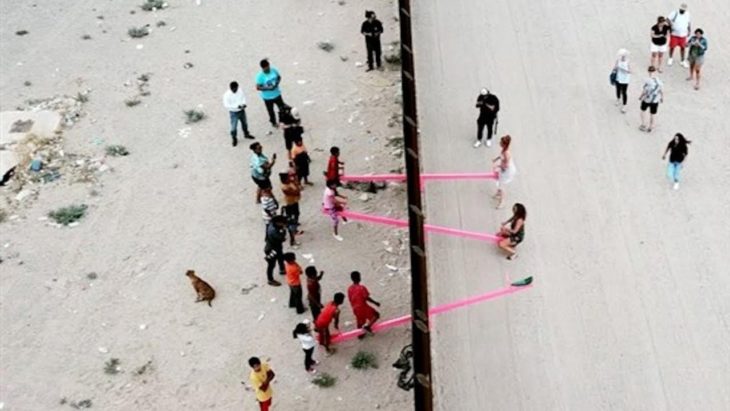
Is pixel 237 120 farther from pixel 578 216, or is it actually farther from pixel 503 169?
pixel 578 216

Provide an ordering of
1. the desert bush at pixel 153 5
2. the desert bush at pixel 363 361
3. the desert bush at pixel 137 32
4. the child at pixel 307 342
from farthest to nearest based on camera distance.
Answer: the desert bush at pixel 153 5 → the desert bush at pixel 137 32 → the desert bush at pixel 363 361 → the child at pixel 307 342

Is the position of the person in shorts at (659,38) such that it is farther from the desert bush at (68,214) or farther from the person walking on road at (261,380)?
the desert bush at (68,214)

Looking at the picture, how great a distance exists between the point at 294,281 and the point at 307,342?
1177mm

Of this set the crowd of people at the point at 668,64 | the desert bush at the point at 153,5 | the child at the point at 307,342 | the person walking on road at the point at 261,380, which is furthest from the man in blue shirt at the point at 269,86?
the person walking on road at the point at 261,380

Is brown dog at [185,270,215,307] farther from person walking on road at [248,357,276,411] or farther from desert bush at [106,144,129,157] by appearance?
desert bush at [106,144,129,157]

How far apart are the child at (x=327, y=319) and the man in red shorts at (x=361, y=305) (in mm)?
178

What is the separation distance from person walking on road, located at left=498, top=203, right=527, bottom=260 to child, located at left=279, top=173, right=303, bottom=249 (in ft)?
10.7

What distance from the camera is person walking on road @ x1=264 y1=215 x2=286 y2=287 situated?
1358cm

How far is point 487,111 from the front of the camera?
15.6 m

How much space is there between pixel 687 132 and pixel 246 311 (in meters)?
8.31

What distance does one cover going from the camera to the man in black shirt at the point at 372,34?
18078 millimetres

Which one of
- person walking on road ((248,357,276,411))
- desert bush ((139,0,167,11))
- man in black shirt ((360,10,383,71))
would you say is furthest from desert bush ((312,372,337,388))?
desert bush ((139,0,167,11))

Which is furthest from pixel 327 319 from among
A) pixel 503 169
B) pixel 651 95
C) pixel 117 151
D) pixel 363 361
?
pixel 651 95

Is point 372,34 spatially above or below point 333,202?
above
